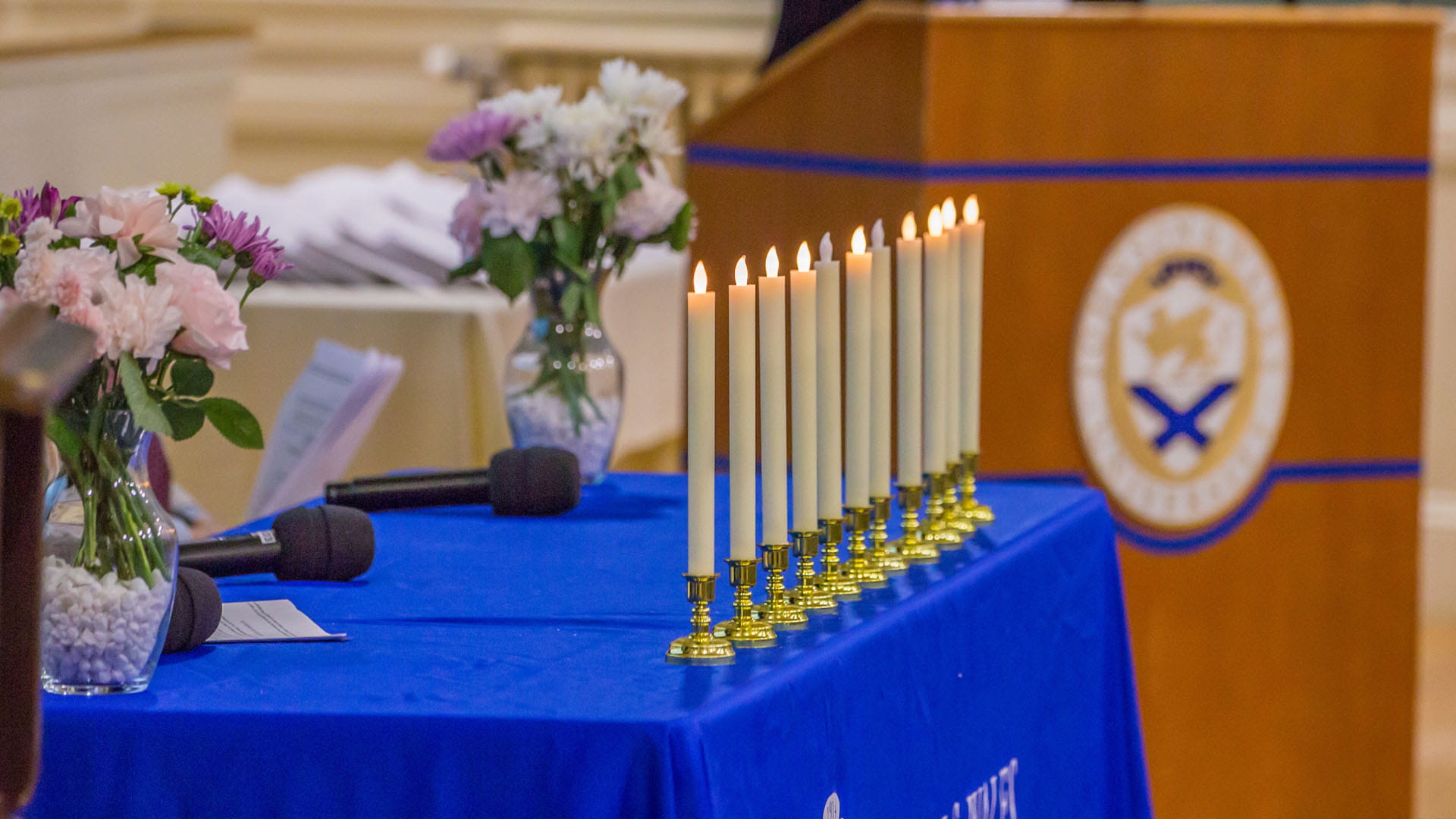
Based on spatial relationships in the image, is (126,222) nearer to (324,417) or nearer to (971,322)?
(971,322)

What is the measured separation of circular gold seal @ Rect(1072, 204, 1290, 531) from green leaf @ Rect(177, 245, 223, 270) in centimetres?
170

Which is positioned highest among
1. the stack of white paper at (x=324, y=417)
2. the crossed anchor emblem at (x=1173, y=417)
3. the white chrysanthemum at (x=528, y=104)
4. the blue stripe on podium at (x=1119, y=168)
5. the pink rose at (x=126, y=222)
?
the white chrysanthemum at (x=528, y=104)

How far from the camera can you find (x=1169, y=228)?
2781 mm

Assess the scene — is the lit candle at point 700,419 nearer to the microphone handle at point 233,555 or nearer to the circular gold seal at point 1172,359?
the microphone handle at point 233,555

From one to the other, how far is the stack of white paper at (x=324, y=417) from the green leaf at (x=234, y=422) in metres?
0.92

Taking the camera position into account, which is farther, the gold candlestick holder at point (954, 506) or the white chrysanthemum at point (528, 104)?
the white chrysanthemum at point (528, 104)

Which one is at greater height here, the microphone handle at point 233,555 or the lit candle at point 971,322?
the lit candle at point 971,322

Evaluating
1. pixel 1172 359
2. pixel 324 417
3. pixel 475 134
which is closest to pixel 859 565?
pixel 475 134

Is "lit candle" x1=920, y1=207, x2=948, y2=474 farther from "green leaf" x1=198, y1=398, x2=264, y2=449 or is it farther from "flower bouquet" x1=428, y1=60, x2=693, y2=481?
"green leaf" x1=198, y1=398, x2=264, y2=449

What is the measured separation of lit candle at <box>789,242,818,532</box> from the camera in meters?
1.36

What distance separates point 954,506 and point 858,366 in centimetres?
37

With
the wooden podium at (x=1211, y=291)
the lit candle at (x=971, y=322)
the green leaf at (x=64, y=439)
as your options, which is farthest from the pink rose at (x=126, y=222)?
the wooden podium at (x=1211, y=291)

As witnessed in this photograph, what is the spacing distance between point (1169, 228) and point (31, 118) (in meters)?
2.24

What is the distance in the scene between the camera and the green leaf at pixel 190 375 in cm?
126
